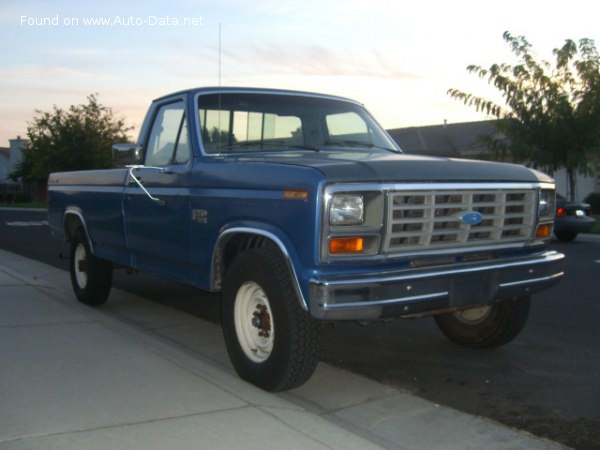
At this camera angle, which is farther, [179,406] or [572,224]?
[572,224]

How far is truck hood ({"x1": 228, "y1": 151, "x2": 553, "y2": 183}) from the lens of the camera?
417 centimetres

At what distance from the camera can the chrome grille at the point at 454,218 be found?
4248mm

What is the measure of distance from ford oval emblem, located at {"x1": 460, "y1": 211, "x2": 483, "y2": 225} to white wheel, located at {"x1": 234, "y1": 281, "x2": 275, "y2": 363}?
1.33 m

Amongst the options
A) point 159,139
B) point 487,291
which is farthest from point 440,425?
point 159,139

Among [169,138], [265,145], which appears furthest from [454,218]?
[169,138]

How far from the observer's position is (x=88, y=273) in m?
7.45

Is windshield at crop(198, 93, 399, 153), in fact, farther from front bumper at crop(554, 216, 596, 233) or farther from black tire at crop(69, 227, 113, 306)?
front bumper at crop(554, 216, 596, 233)

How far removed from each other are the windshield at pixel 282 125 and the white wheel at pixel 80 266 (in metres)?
2.72

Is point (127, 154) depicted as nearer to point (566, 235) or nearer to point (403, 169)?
point (403, 169)

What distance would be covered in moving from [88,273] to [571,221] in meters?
12.1

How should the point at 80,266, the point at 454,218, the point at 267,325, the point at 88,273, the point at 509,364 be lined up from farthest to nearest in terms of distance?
the point at 80,266 → the point at 88,273 → the point at 509,364 → the point at 267,325 → the point at 454,218

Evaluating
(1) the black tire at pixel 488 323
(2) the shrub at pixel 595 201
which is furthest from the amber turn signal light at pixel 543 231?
(2) the shrub at pixel 595 201

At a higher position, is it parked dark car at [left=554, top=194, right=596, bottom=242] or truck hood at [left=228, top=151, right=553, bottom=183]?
truck hood at [left=228, top=151, right=553, bottom=183]

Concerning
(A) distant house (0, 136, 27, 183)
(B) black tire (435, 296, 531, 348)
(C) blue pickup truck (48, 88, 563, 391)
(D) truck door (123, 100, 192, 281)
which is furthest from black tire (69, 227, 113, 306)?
(A) distant house (0, 136, 27, 183)
